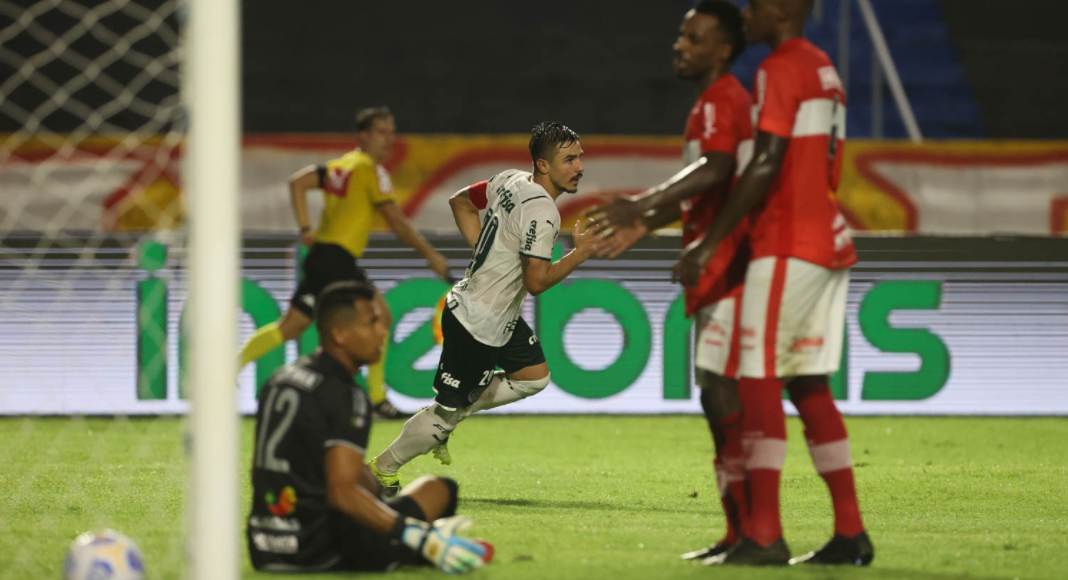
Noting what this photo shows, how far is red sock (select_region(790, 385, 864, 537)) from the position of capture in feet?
13.8

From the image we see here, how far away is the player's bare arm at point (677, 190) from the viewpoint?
401 cm

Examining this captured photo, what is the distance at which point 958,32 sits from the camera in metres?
13.6

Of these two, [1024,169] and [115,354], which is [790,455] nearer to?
[1024,169]

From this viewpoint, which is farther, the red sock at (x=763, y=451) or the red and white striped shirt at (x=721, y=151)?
the red and white striped shirt at (x=721, y=151)

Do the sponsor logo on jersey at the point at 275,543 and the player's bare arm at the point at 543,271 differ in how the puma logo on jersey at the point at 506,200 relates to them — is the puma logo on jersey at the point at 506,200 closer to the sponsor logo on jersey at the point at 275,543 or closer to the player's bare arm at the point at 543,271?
the player's bare arm at the point at 543,271

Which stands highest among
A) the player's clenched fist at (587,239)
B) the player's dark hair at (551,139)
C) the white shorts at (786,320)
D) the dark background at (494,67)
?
the dark background at (494,67)

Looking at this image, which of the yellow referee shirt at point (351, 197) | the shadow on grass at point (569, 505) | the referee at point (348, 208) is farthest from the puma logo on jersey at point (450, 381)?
the yellow referee shirt at point (351, 197)

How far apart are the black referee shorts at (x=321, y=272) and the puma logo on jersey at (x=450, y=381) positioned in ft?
8.80

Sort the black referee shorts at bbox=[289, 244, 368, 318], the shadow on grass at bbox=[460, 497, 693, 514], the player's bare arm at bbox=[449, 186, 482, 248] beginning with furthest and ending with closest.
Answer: the black referee shorts at bbox=[289, 244, 368, 318]
the player's bare arm at bbox=[449, 186, 482, 248]
the shadow on grass at bbox=[460, 497, 693, 514]

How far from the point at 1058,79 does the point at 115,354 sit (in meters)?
9.25

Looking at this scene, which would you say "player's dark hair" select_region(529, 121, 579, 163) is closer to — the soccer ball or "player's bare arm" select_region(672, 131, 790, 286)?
"player's bare arm" select_region(672, 131, 790, 286)

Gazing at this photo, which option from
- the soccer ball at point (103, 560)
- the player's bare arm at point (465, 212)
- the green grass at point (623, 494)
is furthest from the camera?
the player's bare arm at point (465, 212)

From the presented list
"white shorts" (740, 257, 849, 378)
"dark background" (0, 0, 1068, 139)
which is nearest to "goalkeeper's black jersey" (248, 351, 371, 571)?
"white shorts" (740, 257, 849, 378)

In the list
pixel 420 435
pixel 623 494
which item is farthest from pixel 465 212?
pixel 623 494
